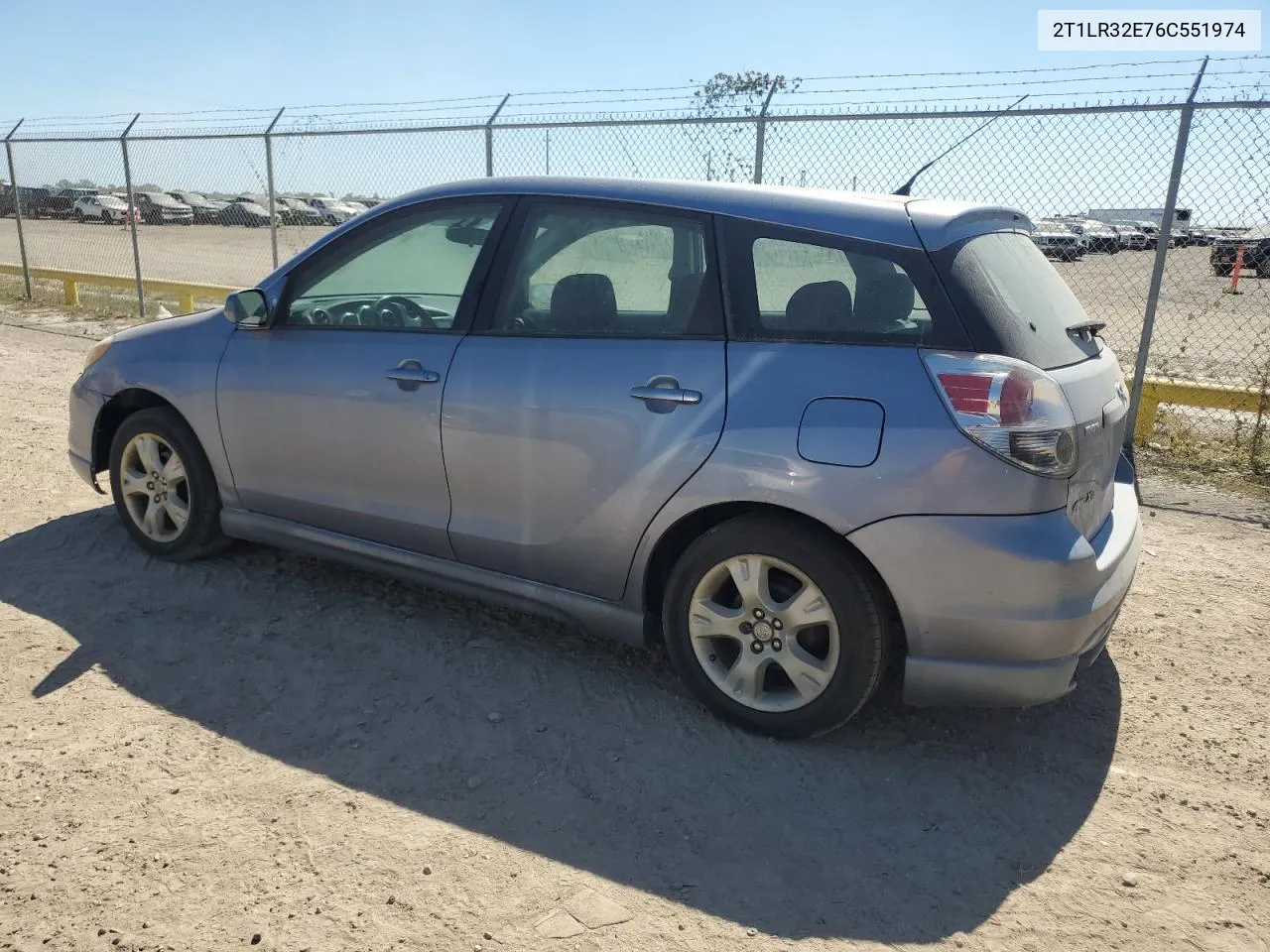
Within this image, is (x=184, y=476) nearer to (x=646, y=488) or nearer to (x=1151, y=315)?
(x=646, y=488)

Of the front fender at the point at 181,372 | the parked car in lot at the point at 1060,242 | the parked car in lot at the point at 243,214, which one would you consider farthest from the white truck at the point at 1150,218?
the parked car in lot at the point at 243,214

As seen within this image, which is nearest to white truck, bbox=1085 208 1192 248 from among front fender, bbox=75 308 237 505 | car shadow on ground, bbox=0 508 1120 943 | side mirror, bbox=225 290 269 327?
car shadow on ground, bbox=0 508 1120 943

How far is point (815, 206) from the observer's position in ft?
10.4

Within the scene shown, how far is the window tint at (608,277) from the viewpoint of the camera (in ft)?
10.8

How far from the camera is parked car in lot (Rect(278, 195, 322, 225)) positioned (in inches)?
509

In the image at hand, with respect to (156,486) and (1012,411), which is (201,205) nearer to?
(156,486)

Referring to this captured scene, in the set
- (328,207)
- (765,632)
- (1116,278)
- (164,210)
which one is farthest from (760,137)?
(164,210)

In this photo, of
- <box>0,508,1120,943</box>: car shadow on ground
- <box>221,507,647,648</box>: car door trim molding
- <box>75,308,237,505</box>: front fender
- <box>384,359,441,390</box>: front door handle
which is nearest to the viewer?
<box>0,508,1120,943</box>: car shadow on ground

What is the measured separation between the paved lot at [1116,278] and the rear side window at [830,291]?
3.54m

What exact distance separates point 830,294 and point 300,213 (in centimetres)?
1157

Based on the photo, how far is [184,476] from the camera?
174 inches

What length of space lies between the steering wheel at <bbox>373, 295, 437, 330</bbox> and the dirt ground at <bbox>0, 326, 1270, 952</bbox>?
119 centimetres

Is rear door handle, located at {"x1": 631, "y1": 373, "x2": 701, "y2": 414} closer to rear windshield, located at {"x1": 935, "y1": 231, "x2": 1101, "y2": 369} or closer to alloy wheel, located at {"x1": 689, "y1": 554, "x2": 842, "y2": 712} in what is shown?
alloy wheel, located at {"x1": 689, "y1": 554, "x2": 842, "y2": 712}

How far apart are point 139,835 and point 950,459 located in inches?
94.6
